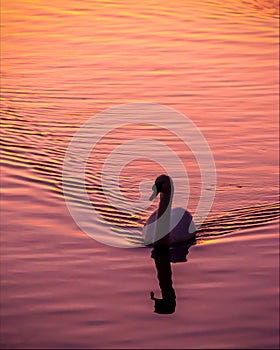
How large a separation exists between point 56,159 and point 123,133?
76.9 inches

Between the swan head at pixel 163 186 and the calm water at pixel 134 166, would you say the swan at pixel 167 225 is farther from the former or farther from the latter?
the calm water at pixel 134 166

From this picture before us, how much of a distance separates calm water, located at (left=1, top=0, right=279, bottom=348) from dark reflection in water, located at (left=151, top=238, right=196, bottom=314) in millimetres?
120

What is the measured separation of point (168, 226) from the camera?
44.7 feet

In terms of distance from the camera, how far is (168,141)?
59.1 feet

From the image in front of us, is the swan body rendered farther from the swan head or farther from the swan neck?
the swan head

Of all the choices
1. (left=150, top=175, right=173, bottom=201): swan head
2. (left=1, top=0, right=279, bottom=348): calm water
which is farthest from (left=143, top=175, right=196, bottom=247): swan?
(left=1, top=0, right=279, bottom=348): calm water

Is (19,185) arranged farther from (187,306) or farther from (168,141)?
(187,306)

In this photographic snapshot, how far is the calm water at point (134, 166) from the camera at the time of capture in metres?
10.8

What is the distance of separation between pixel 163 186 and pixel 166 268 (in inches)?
61.1

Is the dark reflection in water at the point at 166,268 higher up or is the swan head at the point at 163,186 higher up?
the swan head at the point at 163,186

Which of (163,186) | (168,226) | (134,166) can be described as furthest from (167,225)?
(134,166)

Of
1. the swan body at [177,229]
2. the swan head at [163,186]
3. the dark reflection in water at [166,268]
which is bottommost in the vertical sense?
the dark reflection in water at [166,268]

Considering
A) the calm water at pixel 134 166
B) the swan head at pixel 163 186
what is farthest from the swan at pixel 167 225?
the calm water at pixel 134 166

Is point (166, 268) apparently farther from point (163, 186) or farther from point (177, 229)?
point (163, 186)
